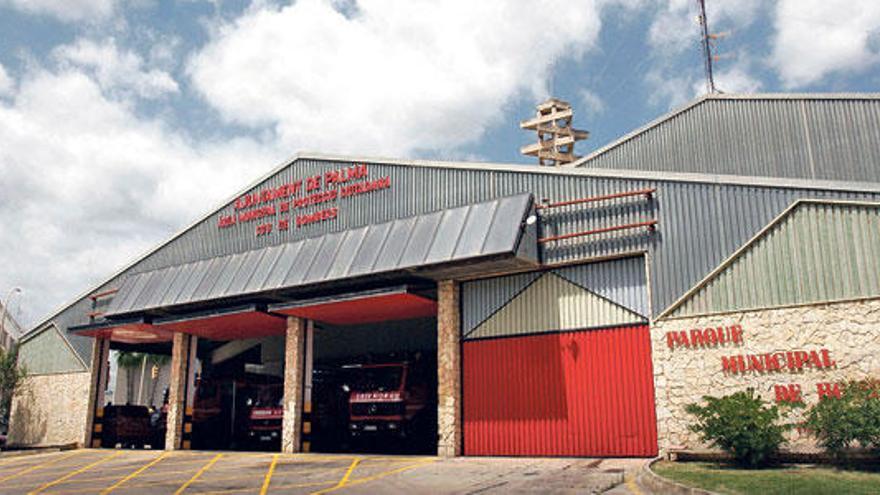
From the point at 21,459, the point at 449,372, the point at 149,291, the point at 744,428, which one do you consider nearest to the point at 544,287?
the point at 449,372

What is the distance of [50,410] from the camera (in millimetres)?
31828

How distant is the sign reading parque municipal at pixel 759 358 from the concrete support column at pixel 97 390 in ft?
79.2

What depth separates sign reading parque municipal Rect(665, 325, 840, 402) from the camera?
15.3m

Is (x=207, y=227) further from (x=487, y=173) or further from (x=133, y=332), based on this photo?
(x=487, y=173)

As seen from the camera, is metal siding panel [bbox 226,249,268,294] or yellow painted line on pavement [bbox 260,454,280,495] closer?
yellow painted line on pavement [bbox 260,454,280,495]

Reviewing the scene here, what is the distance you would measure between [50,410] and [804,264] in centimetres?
3047

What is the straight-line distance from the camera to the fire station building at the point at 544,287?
1608 centimetres

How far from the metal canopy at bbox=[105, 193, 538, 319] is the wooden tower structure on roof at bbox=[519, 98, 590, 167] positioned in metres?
15.9

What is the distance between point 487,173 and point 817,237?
9168 mm

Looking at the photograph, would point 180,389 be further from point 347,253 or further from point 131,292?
point 347,253

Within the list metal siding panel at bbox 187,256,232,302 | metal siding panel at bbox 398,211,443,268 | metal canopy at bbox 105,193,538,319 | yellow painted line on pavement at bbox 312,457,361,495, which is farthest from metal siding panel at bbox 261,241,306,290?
yellow painted line on pavement at bbox 312,457,361,495

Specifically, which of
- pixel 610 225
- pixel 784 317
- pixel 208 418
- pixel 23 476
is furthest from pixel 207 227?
pixel 784 317

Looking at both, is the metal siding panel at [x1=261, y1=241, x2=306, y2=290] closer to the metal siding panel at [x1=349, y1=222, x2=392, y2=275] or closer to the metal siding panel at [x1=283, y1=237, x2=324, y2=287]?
the metal siding panel at [x1=283, y1=237, x2=324, y2=287]

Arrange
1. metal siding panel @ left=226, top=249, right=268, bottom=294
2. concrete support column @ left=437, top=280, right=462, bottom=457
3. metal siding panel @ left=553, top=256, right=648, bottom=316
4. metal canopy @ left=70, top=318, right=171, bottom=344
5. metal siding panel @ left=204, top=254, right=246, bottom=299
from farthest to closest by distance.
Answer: metal canopy @ left=70, top=318, right=171, bottom=344
metal siding panel @ left=204, top=254, right=246, bottom=299
metal siding panel @ left=226, top=249, right=268, bottom=294
concrete support column @ left=437, top=280, right=462, bottom=457
metal siding panel @ left=553, top=256, right=648, bottom=316
